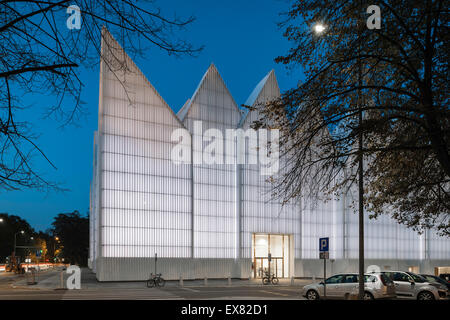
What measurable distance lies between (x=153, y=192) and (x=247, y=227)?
10723mm

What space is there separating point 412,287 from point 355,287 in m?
4.25

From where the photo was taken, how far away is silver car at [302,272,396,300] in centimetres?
2167

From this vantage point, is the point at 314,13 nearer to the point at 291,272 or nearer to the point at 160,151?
the point at 160,151

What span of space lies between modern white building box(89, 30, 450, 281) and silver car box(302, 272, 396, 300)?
13324mm

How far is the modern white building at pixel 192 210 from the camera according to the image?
133ft

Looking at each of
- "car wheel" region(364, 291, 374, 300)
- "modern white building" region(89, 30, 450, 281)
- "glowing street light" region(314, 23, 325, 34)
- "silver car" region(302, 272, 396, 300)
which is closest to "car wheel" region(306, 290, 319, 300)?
"silver car" region(302, 272, 396, 300)

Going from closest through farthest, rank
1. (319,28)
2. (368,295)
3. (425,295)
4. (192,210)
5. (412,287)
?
1. (319,28)
2. (368,295)
3. (425,295)
4. (412,287)
5. (192,210)

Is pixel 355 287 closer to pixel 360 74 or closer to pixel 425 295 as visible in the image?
pixel 425 295

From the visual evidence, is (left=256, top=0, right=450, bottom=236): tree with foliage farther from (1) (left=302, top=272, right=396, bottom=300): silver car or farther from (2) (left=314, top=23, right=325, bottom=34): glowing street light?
(1) (left=302, top=272, right=396, bottom=300): silver car

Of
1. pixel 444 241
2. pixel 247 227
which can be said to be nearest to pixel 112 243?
pixel 247 227

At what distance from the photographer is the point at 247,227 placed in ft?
153

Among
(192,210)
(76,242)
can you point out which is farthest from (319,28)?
(76,242)

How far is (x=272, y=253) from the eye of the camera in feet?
162
